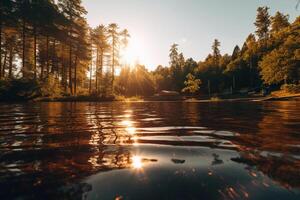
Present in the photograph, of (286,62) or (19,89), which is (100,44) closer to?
(19,89)

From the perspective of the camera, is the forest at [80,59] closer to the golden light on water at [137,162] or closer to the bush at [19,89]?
the bush at [19,89]

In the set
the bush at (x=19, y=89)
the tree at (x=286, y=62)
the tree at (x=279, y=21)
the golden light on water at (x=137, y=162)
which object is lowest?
the golden light on water at (x=137, y=162)

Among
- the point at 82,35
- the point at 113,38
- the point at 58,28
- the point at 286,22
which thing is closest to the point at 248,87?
the point at 286,22

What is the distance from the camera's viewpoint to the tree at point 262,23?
70125 mm

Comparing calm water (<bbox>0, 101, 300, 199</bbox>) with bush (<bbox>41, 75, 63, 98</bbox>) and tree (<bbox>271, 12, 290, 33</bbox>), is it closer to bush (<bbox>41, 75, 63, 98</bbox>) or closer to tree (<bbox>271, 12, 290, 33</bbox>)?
bush (<bbox>41, 75, 63, 98</bbox>)

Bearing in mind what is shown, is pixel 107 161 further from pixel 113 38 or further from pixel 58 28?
pixel 113 38

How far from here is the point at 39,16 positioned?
97.0 feet

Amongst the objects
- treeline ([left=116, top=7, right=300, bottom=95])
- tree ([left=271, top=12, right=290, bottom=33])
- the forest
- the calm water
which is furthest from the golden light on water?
tree ([left=271, top=12, right=290, bottom=33])

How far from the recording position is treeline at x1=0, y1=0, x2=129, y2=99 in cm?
2805

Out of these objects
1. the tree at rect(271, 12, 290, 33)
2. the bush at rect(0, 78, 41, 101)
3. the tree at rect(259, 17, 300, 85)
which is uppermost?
the tree at rect(271, 12, 290, 33)

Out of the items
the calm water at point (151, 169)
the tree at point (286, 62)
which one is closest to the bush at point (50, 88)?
the calm water at point (151, 169)

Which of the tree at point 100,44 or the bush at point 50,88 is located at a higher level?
the tree at point 100,44

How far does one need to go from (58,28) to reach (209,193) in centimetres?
3597

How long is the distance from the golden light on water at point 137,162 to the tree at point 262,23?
250ft
